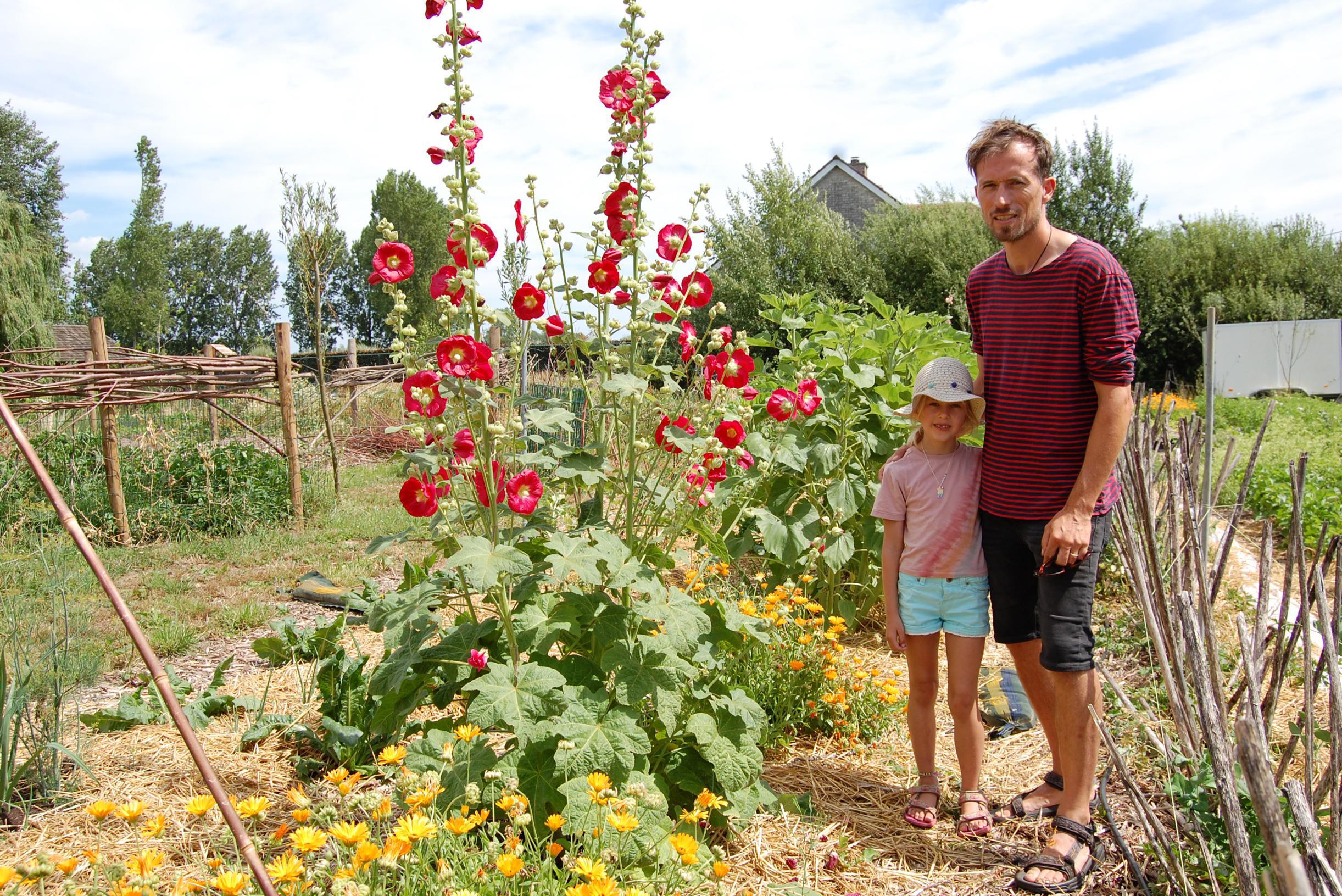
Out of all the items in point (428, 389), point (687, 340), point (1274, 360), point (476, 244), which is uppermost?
point (476, 244)

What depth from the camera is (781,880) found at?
82.4 inches

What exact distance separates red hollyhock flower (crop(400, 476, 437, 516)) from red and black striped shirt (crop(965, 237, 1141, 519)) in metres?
1.55

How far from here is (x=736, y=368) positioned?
88.0 inches

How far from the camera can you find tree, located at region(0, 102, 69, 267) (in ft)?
114

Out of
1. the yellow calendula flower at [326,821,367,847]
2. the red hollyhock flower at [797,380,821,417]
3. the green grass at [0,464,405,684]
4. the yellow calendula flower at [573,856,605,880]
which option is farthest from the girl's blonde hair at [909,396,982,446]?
the green grass at [0,464,405,684]

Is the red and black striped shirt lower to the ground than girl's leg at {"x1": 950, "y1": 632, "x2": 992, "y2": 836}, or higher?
higher

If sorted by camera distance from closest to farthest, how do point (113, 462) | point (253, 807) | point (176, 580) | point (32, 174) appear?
point (253, 807) → point (176, 580) → point (113, 462) → point (32, 174)

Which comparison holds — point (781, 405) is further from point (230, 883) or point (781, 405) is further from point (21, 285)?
point (21, 285)

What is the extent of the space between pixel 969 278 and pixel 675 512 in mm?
1158

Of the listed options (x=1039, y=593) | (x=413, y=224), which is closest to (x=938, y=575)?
(x=1039, y=593)

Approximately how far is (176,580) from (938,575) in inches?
209

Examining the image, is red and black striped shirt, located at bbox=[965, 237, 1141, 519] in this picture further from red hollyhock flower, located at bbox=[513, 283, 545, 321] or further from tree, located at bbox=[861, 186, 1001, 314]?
tree, located at bbox=[861, 186, 1001, 314]

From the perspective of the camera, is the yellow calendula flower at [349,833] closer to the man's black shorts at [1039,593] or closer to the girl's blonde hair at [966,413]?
the man's black shorts at [1039,593]

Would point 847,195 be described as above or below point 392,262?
above
